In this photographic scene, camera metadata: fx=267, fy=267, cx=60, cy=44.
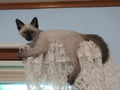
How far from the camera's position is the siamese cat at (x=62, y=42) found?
139cm

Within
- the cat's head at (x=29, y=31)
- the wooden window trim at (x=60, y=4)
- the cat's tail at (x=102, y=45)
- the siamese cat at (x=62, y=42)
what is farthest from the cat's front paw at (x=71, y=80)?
the wooden window trim at (x=60, y=4)

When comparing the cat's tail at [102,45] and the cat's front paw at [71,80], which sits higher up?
the cat's tail at [102,45]

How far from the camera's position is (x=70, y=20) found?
5.62ft

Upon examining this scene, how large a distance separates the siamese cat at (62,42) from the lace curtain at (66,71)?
2 cm

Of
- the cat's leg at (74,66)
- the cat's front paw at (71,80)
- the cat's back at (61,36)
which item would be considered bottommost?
the cat's front paw at (71,80)

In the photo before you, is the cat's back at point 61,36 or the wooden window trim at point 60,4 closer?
the cat's back at point 61,36

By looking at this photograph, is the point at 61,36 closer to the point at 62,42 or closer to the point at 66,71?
the point at 62,42

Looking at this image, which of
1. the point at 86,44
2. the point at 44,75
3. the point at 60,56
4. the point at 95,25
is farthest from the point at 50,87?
the point at 95,25

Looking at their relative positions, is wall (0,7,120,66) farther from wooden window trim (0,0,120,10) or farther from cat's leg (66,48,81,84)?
cat's leg (66,48,81,84)

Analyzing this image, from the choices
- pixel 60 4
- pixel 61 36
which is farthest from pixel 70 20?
pixel 61 36

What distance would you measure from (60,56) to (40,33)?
18cm

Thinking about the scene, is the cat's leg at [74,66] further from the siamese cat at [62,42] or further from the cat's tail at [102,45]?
the cat's tail at [102,45]

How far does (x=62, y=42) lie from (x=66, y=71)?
16cm

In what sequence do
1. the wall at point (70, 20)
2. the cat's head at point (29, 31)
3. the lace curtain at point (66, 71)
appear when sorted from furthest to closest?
the wall at point (70, 20) → the cat's head at point (29, 31) → the lace curtain at point (66, 71)
